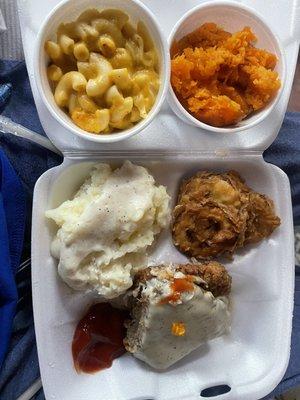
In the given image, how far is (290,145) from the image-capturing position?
151 cm

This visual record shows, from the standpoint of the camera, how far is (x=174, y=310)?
130 centimetres

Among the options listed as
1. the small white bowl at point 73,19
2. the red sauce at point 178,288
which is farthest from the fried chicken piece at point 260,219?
the small white bowl at point 73,19

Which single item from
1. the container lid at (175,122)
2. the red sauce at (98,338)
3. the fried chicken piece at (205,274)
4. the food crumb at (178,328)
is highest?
the container lid at (175,122)

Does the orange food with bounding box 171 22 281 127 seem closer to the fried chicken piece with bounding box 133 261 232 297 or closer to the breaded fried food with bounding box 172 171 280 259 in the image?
the breaded fried food with bounding box 172 171 280 259

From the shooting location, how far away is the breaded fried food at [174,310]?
4.23ft

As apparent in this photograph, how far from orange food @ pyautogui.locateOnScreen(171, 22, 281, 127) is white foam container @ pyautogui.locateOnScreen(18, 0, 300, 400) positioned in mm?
90

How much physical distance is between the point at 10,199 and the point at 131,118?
1.20 ft

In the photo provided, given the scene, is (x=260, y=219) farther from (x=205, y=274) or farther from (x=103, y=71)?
(x=103, y=71)

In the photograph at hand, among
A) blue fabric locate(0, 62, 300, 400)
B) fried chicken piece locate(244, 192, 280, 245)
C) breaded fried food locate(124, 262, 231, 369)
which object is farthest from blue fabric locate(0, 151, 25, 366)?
fried chicken piece locate(244, 192, 280, 245)

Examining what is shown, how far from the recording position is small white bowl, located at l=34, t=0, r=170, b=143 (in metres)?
1.19

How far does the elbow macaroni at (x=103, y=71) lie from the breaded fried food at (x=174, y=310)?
367 millimetres

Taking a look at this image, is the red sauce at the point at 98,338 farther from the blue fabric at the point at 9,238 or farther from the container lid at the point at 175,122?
the container lid at the point at 175,122

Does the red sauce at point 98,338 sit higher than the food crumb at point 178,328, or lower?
lower

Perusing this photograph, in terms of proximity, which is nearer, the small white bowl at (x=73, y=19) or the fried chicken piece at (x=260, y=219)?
the small white bowl at (x=73, y=19)
